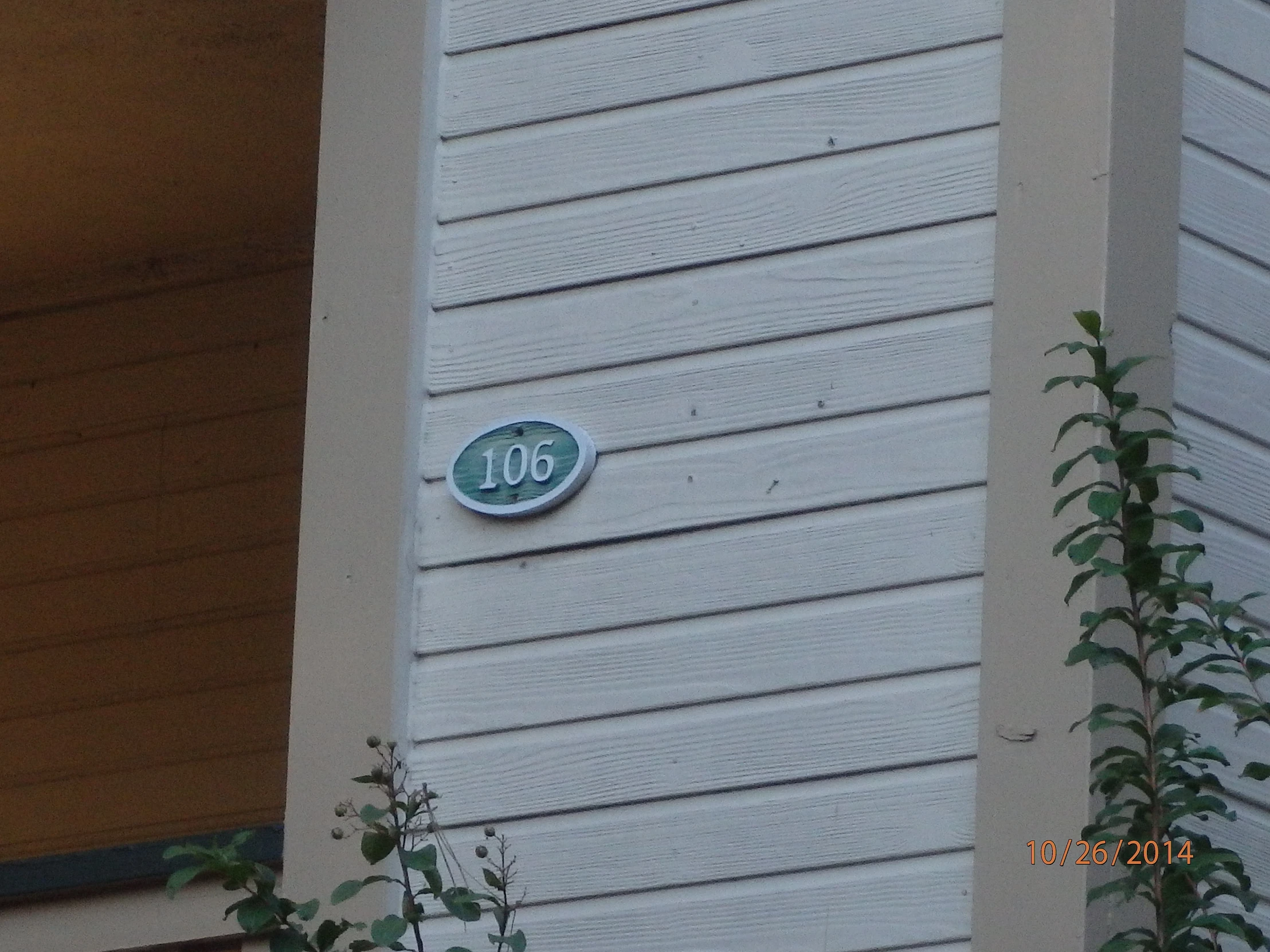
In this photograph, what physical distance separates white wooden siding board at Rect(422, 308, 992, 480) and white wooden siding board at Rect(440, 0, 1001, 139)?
1.66 feet

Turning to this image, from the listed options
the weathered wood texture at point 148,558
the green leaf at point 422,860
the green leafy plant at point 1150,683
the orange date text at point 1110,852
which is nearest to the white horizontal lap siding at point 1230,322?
the green leafy plant at point 1150,683

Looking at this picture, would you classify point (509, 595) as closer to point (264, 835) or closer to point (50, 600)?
point (264, 835)

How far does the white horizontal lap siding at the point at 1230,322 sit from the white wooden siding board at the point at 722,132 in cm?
38

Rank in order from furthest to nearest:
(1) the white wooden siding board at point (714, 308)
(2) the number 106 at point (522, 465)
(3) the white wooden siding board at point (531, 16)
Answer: (3) the white wooden siding board at point (531, 16)
(2) the number 106 at point (522, 465)
(1) the white wooden siding board at point (714, 308)

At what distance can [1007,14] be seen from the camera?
12.5 ft

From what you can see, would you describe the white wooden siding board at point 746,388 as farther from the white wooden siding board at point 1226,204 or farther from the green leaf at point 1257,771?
the green leaf at point 1257,771

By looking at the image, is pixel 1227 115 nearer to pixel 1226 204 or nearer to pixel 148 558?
pixel 1226 204

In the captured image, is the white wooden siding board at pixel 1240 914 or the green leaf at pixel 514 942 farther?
the white wooden siding board at pixel 1240 914

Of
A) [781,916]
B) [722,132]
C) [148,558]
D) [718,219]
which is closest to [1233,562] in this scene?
[781,916]

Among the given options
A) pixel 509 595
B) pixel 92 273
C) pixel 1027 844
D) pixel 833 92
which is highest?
pixel 92 273

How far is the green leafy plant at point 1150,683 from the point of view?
3.05m

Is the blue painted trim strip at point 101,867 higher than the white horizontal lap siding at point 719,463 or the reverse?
→ the reverse

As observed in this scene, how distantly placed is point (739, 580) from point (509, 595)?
0.39 m

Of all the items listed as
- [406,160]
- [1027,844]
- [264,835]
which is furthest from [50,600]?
[1027,844]
